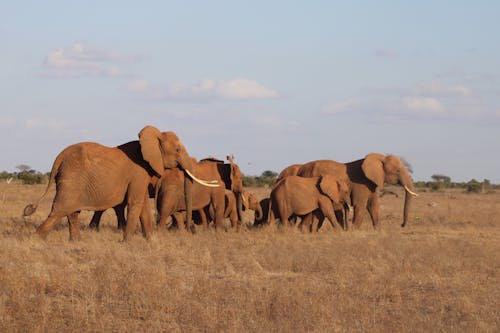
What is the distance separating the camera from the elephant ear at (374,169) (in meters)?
25.0

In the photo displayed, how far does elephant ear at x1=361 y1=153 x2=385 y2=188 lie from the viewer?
25000 millimetres

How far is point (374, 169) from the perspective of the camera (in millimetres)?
25125

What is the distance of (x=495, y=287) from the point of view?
1321 cm

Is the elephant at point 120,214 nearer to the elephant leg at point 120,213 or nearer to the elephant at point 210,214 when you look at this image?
the elephant leg at point 120,213

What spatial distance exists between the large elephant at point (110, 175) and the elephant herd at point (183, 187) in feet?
0.07

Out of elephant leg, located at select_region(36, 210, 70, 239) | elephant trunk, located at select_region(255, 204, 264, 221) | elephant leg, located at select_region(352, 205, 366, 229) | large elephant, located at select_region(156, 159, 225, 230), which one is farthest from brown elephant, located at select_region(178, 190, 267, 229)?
elephant leg, located at select_region(36, 210, 70, 239)

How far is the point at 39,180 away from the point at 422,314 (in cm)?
4447

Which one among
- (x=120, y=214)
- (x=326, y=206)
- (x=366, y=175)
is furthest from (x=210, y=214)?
(x=366, y=175)

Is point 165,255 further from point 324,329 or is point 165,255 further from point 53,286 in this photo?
point 324,329

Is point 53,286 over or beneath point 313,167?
beneath

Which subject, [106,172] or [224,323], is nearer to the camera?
[224,323]

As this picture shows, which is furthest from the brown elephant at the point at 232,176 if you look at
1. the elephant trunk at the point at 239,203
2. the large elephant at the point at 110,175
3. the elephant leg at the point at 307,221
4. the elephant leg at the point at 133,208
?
the elephant leg at the point at 133,208

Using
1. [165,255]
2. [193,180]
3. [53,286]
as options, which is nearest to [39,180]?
[193,180]

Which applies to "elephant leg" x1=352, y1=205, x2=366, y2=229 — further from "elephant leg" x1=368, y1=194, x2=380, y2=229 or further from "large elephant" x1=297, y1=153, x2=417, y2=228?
"elephant leg" x1=368, y1=194, x2=380, y2=229
